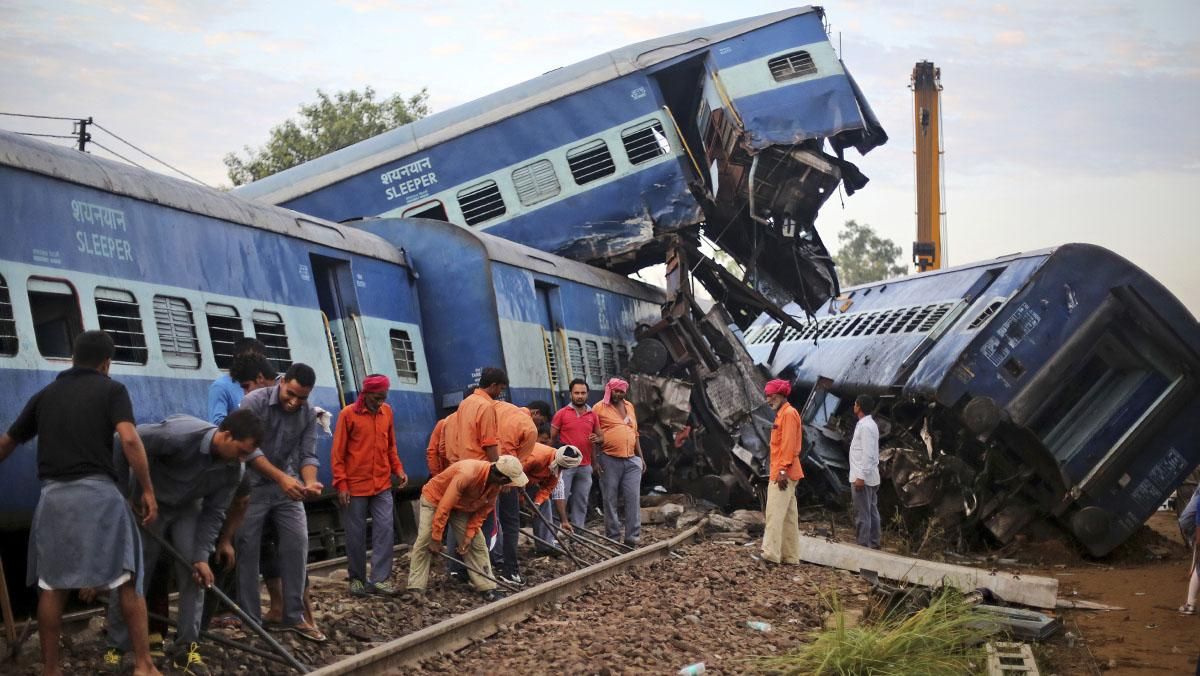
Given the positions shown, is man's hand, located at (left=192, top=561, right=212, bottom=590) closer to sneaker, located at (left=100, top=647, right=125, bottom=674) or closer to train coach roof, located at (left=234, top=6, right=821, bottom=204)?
sneaker, located at (left=100, top=647, right=125, bottom=674)

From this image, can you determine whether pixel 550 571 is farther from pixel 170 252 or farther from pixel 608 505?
pixel 170 252

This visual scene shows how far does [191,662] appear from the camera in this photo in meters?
6.72

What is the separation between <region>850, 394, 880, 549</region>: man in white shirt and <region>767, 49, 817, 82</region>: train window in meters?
7.60

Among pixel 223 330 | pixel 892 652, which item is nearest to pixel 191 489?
pixel 223 330

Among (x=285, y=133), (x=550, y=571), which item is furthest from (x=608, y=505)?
(x=285, y=133)

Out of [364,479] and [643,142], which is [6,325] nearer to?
[364,479]

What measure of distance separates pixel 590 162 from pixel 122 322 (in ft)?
38.9

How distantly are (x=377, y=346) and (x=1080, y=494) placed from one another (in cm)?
758

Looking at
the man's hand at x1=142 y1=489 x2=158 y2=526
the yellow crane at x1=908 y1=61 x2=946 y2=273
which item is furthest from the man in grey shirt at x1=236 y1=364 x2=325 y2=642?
the yellow crane at x1=908 y1=61 x2=946 y2=273

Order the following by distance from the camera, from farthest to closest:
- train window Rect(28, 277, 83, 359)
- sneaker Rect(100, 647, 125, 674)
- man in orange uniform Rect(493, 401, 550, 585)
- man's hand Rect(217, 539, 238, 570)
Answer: man in orange uniform Rect(493, 401, 550, 585), train window Rect(28, 277, 83, 359), man's hand Rect(217, 539, 238, 570), sneaker Rect(100, 647, 125, 674)

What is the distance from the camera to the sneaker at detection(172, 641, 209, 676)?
6.67m

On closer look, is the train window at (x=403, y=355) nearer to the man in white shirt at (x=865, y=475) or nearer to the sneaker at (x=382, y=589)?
the sneaker at (x=382, y=589)

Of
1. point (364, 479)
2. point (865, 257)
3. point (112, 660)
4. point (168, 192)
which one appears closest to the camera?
point (112, 660)

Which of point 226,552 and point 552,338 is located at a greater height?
point 552,338
